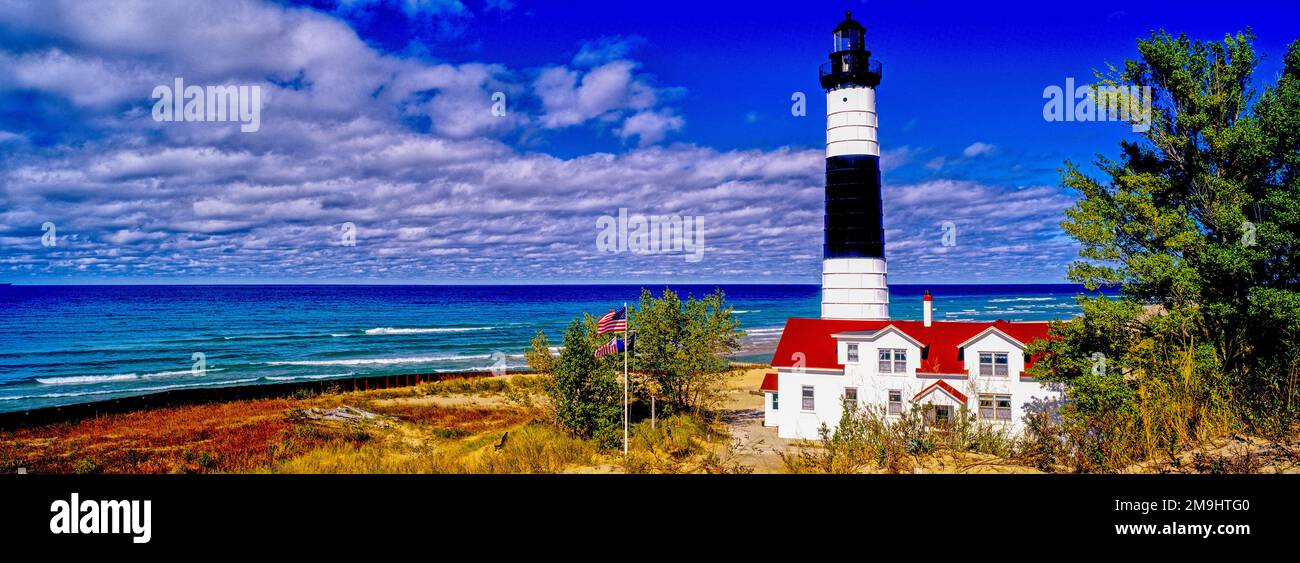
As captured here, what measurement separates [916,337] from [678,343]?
30.3ft

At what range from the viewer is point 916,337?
23500 millimetres

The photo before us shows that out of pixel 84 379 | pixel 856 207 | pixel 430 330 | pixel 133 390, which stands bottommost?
pixel 133 390

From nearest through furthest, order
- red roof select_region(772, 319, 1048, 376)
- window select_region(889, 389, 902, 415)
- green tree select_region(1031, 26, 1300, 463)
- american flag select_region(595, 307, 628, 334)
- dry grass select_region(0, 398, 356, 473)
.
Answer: green tree select_region(1031, 26, 1300, 463) → american flag select_region(595, 307, 628, 334) → dry grass select_region(0, 398, 356, 473) → red roof select_region(772, 319, 1048, 376) → window select_region(889, 389, 902, 415)

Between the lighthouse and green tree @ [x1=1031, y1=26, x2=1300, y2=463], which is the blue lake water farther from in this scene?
green tree @ [x1=1031, y1=26, x2=1300, y2=463]

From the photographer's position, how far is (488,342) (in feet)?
210

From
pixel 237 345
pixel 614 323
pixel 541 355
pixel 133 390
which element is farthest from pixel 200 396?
pixel 614 323

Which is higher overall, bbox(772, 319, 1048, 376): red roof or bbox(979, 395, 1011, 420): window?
bbox(772, 319, 1048, 376): red roof

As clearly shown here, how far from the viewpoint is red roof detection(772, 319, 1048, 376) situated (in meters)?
22.4

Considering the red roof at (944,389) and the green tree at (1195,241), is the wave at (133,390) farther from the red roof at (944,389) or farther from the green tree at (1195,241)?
the green tree at (1195,241)

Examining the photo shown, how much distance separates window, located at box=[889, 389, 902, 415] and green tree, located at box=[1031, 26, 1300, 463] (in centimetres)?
672

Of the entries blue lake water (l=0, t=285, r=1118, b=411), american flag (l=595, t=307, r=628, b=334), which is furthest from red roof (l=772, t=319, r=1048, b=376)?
blue lake water (l=0, t=285, r=1118, b=411)

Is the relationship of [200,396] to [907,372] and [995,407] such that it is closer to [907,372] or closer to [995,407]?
[907,372]

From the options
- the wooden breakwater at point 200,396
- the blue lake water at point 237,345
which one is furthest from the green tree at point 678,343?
the blue lake water at point 237,345
